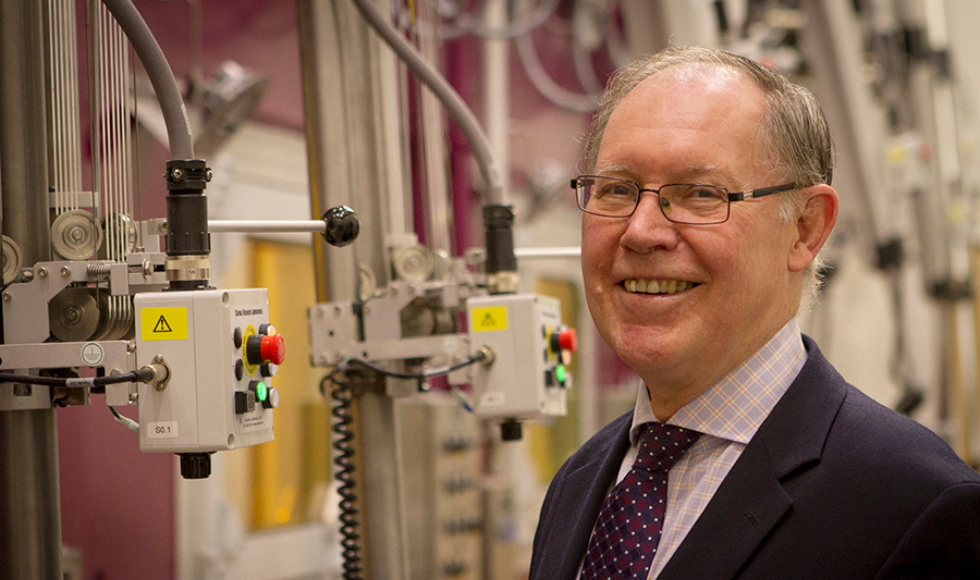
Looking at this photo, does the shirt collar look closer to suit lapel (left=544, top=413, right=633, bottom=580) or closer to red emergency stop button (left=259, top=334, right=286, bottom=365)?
suit lapel (left=544, top=413, right=633, bottom=580)

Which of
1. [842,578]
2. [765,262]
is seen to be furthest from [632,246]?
[842,578]

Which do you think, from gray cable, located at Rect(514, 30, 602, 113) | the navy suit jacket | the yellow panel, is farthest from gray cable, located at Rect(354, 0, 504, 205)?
gray cable, located at Rect(514, 30, 602, 113)

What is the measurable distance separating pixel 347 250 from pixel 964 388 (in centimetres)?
518

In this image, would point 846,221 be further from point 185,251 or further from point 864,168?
point 185,251

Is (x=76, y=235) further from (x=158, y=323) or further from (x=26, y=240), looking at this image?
(x=158, y=323)

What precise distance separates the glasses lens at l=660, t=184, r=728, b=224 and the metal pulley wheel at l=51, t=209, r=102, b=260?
0.77m

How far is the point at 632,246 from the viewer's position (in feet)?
3.82

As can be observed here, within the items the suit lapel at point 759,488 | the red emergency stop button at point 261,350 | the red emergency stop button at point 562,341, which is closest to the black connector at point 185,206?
the red emergency stop button at point 261,350

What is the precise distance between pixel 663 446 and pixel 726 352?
136mm

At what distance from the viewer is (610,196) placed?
1213mm

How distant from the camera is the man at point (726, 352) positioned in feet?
3.37

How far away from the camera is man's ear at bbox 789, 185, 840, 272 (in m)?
1.20

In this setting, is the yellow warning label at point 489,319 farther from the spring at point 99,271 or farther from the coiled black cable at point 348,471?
the spring at point 99,271

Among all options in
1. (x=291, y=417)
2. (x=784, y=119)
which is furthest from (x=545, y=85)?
(x=784, y=119)
